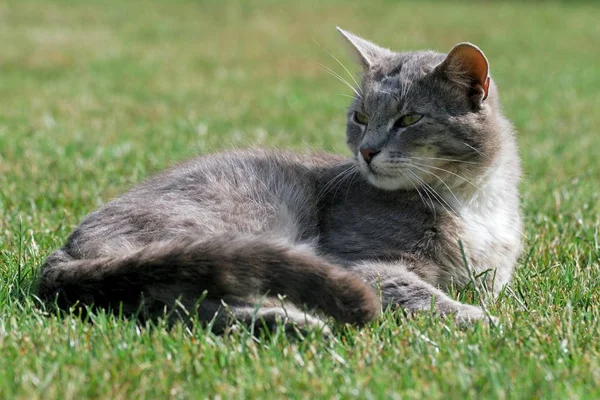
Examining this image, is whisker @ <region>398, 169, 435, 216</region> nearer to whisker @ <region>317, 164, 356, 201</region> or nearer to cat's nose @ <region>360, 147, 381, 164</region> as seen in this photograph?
cat's nose @ <region>360, 147, 381, 164</region>

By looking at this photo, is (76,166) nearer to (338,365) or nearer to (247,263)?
(247,263)

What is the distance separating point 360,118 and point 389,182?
0.40 meters

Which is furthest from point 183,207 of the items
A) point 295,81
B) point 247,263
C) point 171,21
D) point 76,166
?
point 171,21

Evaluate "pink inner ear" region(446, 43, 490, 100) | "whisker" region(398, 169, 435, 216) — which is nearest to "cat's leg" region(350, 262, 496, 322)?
"whisker" region(398, 169, 435, 216)

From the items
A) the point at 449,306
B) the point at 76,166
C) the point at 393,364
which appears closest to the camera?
the point at 393,364

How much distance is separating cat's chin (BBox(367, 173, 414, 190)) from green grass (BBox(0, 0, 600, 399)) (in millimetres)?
521

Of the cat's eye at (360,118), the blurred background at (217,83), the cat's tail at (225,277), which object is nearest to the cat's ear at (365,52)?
the cat's eye at (360,118)

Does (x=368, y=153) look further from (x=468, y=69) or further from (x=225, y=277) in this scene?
(x=225, y=277)

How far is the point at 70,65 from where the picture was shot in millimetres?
9062

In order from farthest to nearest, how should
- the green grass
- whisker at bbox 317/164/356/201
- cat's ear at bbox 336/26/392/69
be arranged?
cat's ear at bbox 336/26/392/69 < whisker at bbox 317/164/356/201 < the green grass

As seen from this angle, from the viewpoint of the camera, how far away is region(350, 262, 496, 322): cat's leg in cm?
263

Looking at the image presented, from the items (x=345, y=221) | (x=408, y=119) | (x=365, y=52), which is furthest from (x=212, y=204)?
(x=365, y=52)

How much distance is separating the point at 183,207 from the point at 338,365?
1.02m

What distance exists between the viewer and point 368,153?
306 centimetres
